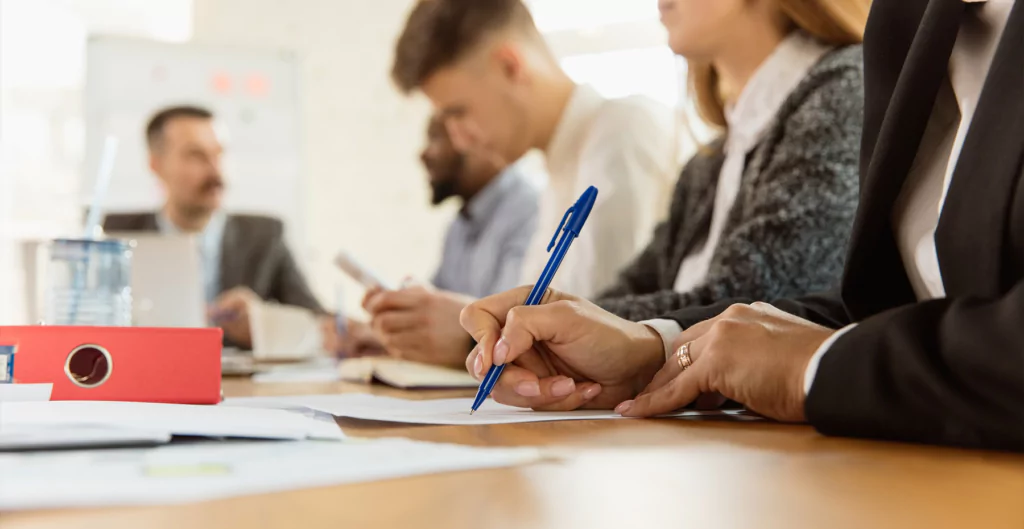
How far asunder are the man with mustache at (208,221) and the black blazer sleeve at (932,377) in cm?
305

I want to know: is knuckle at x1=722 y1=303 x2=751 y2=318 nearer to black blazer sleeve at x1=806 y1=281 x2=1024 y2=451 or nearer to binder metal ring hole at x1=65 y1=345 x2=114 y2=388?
black blazer sleeve at x1=806 y1=281 x2=1024 y2=451

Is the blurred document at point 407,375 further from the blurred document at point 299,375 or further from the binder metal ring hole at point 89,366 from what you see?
the binder metal ring hole at point 89,366

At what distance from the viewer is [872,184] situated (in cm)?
70

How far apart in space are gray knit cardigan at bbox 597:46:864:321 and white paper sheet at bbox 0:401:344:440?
1.52 ft

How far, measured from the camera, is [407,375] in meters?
1.03

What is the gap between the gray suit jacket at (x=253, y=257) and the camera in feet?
11.5

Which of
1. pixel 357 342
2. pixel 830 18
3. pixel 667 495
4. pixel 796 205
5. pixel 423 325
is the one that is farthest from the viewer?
pixel 357 342

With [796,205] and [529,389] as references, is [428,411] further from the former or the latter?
[796,205]

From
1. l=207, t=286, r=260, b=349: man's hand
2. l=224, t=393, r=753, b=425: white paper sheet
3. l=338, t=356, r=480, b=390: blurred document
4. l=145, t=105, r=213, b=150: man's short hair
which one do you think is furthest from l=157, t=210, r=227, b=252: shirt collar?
l=224, t=393, r=753, b=425: white paper sheet

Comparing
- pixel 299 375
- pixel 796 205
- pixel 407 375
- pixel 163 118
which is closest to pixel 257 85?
pixel 163 118

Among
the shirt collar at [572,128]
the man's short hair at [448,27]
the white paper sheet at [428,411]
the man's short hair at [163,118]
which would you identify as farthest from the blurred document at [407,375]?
the man's short hair at [163,118]

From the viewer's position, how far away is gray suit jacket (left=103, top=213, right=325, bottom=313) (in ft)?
11.5

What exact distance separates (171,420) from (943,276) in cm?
51

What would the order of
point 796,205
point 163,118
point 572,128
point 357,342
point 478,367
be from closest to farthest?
1. point 478,367
2. point 796,205
3. point 357,342
4. point 572,128
5. point 163,118
